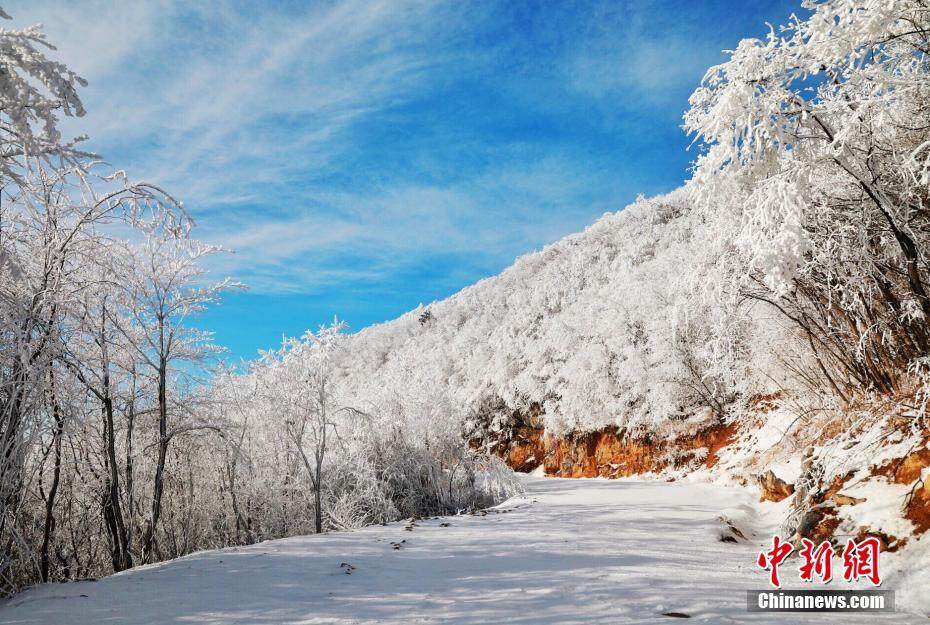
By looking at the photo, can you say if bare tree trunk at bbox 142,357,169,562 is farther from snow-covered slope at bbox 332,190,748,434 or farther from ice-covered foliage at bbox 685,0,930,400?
ice-covered foliage at bbox 685,0,930,400

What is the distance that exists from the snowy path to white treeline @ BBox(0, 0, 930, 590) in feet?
5.15

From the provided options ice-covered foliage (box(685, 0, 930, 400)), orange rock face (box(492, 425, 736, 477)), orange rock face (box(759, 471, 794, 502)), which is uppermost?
ice-covered foliage (box(685, 0, 930, 400))

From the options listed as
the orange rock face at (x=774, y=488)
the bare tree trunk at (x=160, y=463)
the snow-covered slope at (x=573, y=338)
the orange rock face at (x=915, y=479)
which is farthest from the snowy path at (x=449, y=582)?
the snow-covered slope at (x=573, y=338)

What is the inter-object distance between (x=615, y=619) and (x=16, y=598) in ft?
18.1

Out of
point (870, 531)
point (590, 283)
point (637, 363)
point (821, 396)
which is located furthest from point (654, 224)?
point (870, 531)

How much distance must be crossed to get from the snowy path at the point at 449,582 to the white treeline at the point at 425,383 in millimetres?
1569

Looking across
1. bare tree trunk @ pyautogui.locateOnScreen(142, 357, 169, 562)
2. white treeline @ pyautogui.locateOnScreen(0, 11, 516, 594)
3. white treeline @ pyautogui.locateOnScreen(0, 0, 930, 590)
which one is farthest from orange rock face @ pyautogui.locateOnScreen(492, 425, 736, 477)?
bare tree trunk @ pyautogui.locateOnScreen(142, 357, 169, 562)

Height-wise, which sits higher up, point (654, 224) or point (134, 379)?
point (654, 224)

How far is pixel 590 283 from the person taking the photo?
3397cm

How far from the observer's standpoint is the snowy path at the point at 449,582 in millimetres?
4207

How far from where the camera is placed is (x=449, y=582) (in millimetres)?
5250

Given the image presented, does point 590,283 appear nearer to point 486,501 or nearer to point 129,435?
point 486,501

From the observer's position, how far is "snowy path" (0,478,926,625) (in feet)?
13.8

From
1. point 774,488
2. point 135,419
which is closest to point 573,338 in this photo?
point 774,488
